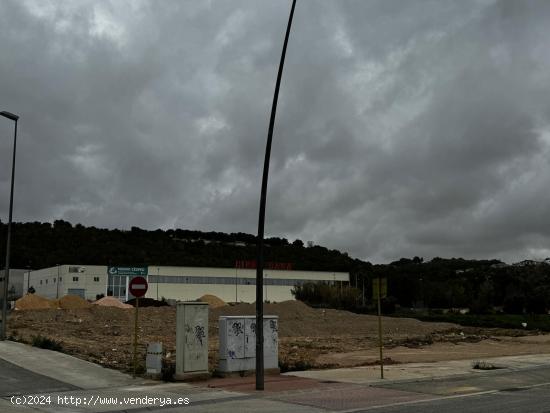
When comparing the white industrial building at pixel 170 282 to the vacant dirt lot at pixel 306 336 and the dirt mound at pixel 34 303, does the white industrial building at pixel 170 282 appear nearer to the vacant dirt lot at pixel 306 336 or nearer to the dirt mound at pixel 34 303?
the dirt mound at pixel 34 303

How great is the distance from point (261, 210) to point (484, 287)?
11808cm

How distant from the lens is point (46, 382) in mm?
17203

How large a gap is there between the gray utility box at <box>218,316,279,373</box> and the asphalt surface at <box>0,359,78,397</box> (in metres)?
4.53

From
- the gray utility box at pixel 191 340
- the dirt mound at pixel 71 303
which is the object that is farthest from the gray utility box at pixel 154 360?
the dirt mound at pixel 71 303

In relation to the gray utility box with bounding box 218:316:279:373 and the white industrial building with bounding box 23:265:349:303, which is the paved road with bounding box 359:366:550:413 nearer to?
the gray utility box with bounding box 218:316:279:373

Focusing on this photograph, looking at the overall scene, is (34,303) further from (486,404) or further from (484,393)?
(486,404)

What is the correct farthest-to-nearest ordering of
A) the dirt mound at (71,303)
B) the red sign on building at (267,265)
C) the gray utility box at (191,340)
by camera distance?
1. the red sign on building at (267,265)
2. the dirt mound at (71,303)
3. the gray utility box at (191,340)

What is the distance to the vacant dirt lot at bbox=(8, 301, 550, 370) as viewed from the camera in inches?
1105

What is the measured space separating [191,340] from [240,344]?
72.2 inches

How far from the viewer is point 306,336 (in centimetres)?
4875

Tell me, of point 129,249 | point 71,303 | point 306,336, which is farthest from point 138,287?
point 129,249

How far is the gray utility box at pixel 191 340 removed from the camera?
17781 mm

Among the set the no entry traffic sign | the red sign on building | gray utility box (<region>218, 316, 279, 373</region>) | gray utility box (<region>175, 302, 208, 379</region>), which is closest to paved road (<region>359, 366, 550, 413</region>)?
gray utility box (<region>218, 316, 279, 373</region>)

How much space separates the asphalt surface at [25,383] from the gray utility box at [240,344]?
178 inches
